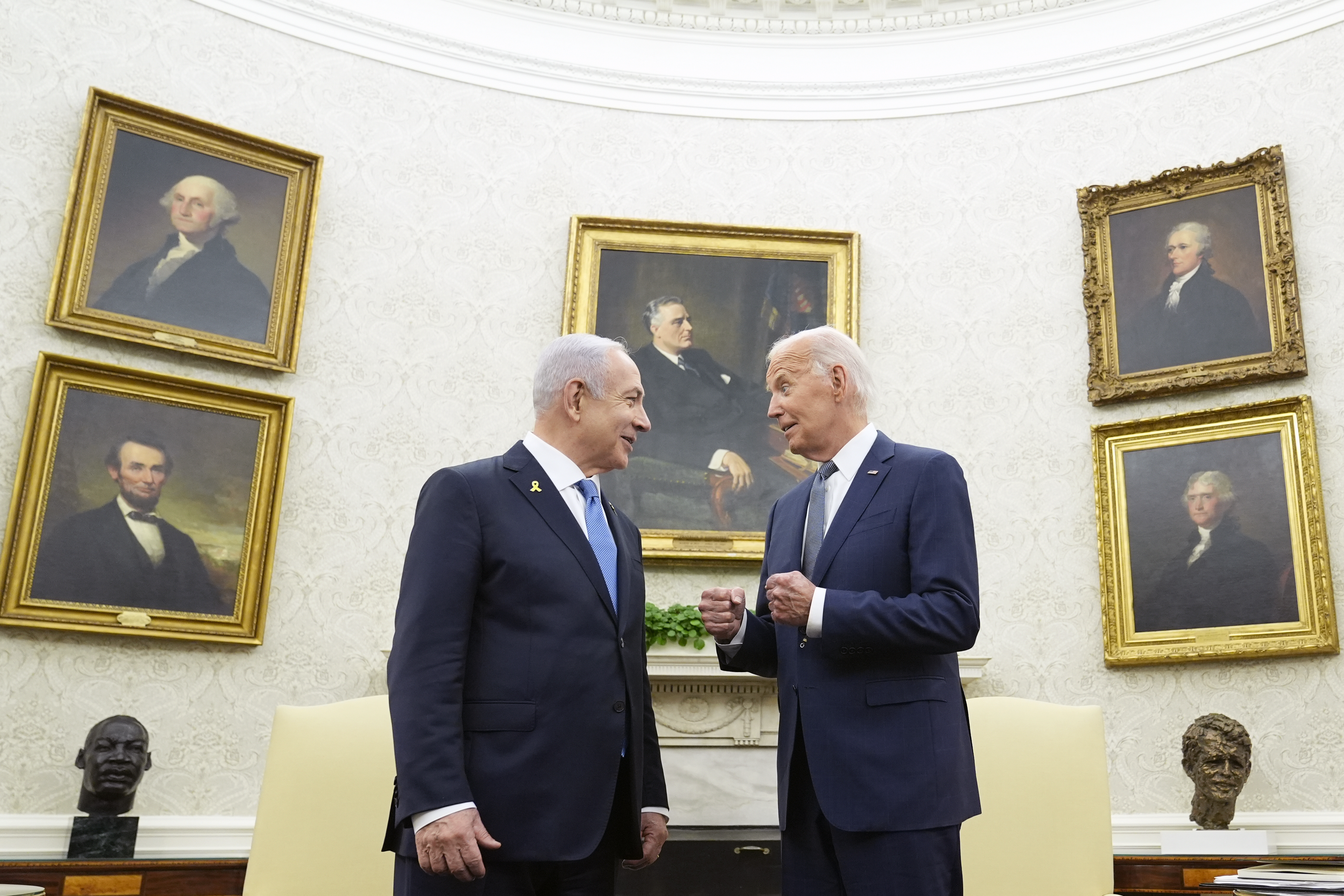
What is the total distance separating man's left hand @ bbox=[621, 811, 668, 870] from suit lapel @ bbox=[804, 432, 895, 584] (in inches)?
26.9

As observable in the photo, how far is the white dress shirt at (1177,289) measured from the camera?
5.70 metres

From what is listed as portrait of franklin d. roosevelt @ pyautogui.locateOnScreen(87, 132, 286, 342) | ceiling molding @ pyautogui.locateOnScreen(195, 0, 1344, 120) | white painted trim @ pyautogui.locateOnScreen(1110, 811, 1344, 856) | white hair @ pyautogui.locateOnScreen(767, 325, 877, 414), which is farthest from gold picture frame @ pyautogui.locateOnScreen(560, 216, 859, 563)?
white hair @ pyautogui.locateOnScreen(767, 325, 877, 414)

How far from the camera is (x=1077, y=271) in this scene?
6.07 metres

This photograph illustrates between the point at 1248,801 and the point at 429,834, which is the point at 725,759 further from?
the point at 429,834

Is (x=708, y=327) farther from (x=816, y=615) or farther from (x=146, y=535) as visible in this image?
(x=816, y=615)

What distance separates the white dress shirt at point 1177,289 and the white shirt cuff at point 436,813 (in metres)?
4.74

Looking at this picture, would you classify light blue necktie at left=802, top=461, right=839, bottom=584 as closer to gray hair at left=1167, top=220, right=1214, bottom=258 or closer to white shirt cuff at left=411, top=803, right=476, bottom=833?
white shirt cuff at left=411, top=803, right=476, bottom=833

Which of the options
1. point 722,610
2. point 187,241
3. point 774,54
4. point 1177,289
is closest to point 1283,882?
point 722,610

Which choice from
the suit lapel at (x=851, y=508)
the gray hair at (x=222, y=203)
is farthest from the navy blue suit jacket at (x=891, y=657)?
the gray hair at (x=222, y=203)

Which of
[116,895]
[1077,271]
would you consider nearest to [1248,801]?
[1077,271]

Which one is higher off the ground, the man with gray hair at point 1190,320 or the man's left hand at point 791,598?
the man with gray hair at point 1190,320

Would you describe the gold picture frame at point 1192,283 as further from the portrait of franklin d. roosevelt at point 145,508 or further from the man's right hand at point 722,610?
the portrait of franklin d. roosevelt at point 145,508

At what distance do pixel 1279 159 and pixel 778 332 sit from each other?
261 centimetres

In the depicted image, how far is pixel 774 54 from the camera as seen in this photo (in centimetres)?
681
